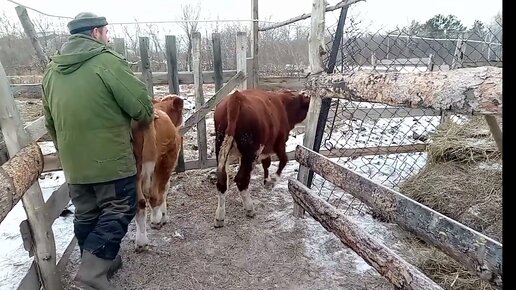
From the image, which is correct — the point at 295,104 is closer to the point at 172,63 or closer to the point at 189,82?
the point at 189,82

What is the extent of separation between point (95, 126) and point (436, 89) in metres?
2.25

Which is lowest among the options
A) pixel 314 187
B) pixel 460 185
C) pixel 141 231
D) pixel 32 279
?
pixel 314 187

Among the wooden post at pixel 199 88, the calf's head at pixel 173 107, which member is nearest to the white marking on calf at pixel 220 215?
the calf's head at pixel 173 107

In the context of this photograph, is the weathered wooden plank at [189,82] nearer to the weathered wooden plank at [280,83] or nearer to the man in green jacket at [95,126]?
the weathered wooden plank at [280,83]

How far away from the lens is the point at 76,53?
2865 mm

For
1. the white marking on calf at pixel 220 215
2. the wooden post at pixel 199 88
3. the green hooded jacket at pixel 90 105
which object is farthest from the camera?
the wooden post at pixel 199 88

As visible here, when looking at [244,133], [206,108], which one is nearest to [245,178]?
[244,133]

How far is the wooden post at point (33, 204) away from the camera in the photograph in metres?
2.67

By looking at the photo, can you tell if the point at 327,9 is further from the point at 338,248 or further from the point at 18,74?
the point at 18,74

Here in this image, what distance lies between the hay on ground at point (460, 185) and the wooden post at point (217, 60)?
2.94m

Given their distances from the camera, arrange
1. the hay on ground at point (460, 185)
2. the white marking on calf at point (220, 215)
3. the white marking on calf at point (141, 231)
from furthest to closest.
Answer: the white marking on calf at point (220, 215) < the white marking on calf at point (141, 231) < the hay on ground at point (460, 185)

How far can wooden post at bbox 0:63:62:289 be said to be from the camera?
2.67m
